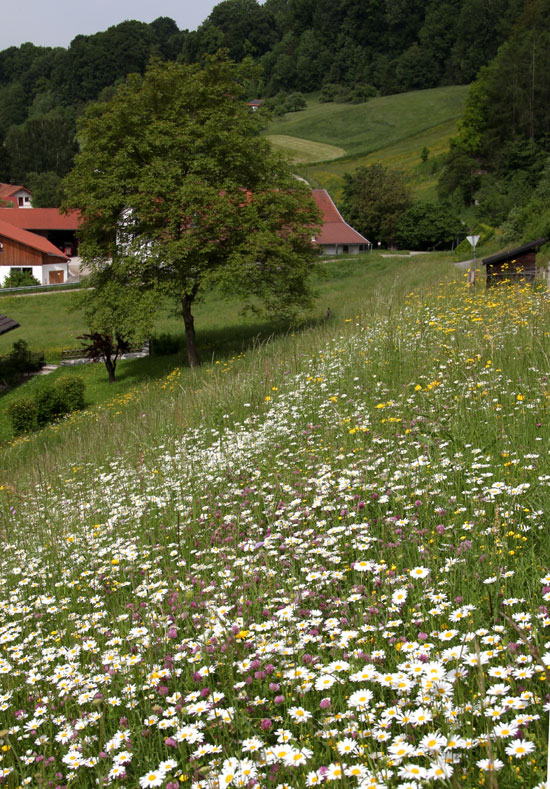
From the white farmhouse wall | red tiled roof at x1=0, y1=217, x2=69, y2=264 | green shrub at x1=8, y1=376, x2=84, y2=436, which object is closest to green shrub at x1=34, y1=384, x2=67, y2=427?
green shrub at x1=8, y1=376, x2=84, y2=436

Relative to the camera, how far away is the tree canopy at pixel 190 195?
25.8 meters

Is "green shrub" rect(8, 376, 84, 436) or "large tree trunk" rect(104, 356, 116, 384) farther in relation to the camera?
"large tree trunk" rect(104, 356, 116, 384)

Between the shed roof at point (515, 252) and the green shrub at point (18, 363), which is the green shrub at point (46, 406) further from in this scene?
the shed roof at point (515, 252)

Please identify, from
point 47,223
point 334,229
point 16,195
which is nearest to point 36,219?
point 47,223

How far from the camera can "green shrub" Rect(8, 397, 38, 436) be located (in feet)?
79.9

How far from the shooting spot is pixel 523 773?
2.35 metres

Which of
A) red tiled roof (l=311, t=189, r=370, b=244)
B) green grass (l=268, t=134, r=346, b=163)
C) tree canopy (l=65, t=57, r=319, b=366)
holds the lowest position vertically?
tree canopy (l=65, t=57, r=319, b=366)

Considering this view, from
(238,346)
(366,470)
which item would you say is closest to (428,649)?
(366,470)

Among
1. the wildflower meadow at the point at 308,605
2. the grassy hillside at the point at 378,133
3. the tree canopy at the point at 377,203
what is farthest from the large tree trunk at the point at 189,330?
the grassy hillside at the point at 378,133

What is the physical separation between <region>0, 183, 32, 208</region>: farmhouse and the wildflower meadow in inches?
4012

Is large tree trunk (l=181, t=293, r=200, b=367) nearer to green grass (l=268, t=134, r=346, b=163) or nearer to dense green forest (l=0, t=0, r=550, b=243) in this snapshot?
dense green forest (l=0, t=0, r=550, b=243)

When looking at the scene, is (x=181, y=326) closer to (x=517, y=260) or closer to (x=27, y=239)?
(x=517, y=260)

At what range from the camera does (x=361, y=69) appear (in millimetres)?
159750

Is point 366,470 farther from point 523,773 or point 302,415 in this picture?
point 523,773
